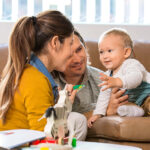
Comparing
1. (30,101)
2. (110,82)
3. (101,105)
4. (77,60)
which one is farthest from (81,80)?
(30,101)

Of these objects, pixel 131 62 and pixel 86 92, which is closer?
pixel 131 62

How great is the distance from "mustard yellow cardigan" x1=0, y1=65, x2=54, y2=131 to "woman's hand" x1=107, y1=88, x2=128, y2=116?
659 millimetres

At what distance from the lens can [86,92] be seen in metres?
2.22

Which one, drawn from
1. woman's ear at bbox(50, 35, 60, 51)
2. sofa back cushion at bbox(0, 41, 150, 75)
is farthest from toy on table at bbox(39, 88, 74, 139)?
sofa back cushion at bbox(0, 41, 150, 75)

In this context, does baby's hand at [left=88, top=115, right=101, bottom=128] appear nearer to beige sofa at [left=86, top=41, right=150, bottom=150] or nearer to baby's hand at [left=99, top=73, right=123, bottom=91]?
beige sofa at [left=86, top=41, right=150, bottom=150]

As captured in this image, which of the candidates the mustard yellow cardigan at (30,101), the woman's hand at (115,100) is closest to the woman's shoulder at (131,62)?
the woman's hand at (115,100)

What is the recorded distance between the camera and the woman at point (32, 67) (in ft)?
4.52

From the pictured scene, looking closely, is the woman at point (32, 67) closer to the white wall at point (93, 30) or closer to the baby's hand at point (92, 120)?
the baby's hand at point (92, 120)

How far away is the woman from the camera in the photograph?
1379 mm

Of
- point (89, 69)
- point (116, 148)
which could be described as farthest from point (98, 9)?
point (116, 148)

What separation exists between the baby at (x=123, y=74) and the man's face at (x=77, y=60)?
140mm

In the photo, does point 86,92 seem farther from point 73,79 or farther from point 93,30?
point 93,30

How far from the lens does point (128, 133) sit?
178 cm

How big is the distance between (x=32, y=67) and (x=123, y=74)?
2.47ft
